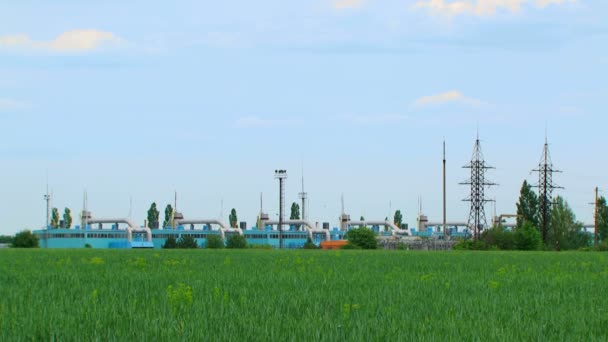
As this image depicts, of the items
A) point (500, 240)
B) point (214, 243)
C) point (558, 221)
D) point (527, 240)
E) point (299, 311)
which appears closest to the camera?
point (299, 311)

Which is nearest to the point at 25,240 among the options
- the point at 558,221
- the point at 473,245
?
the point at 473,245

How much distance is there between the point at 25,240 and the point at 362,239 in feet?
144

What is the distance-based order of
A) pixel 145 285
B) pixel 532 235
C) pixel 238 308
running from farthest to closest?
pixel 532 235 → pixel 145 285 → pixel 238 308

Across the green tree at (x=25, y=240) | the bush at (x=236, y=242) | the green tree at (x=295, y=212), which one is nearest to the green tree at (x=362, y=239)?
the bush at (x=236, y=242)

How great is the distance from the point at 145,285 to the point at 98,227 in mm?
135736

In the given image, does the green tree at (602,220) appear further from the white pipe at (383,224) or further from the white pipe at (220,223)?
the white pipe at (220,223)

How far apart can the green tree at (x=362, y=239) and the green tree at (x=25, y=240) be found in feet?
136

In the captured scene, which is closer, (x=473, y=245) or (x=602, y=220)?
(x=473, y=245)

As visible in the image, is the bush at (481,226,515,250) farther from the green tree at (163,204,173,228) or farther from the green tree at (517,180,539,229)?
the green tree at (163,204,173,228)

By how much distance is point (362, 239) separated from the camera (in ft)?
344

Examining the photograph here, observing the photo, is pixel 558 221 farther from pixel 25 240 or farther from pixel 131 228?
pixel 25 240

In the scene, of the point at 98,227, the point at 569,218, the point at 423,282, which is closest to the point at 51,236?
the point at 98,227

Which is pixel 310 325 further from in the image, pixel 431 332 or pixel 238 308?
pixel 238 308

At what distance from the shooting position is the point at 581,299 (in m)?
12.3
